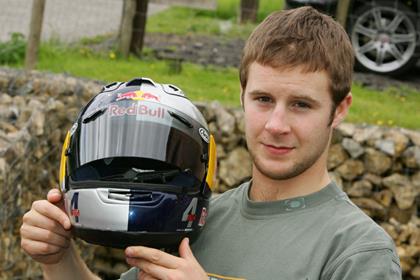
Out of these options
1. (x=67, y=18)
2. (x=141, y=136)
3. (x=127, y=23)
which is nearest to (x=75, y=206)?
(x=141, y=136)

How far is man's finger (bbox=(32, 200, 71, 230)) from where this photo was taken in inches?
111

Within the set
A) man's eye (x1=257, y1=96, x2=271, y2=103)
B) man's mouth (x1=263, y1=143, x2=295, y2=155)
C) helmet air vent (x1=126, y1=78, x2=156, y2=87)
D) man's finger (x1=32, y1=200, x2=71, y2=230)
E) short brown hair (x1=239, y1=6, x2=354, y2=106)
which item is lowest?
man's finger (x1=32, y1=200, x2=71, y2=230)

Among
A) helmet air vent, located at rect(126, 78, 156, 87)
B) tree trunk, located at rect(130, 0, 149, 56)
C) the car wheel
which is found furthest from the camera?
tree trunk, located at rect(130, 0, 149, 56)

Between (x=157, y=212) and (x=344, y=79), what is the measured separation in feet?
2.08

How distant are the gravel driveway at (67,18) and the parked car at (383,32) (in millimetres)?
2935

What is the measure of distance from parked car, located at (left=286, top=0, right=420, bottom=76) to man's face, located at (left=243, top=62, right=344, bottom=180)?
6.51 m

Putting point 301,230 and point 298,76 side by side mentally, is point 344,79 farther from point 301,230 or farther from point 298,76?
point 301,230

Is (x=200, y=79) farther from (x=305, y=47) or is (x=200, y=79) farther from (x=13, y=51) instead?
(x=305, y=47)

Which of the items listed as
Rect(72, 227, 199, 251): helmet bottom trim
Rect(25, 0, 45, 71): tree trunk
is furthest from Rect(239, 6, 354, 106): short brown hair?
Rect(25, 0, 45, 71): tree trunk

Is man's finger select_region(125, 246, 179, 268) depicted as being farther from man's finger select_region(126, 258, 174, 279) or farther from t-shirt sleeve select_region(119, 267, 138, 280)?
t-shirt sleeve select_region(119, 267, 138, 280)

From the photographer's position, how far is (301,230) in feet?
8.79

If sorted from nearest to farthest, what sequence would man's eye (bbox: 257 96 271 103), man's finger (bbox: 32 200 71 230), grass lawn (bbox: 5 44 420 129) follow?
man's eye (bbox: 257 96 271 103) < man's finger (bbox: 32 200 71 230) < grass lawn (bbox: 5 44 420 129)

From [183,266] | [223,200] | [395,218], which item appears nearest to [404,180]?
[395,218]

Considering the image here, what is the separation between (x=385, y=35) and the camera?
9.18m
